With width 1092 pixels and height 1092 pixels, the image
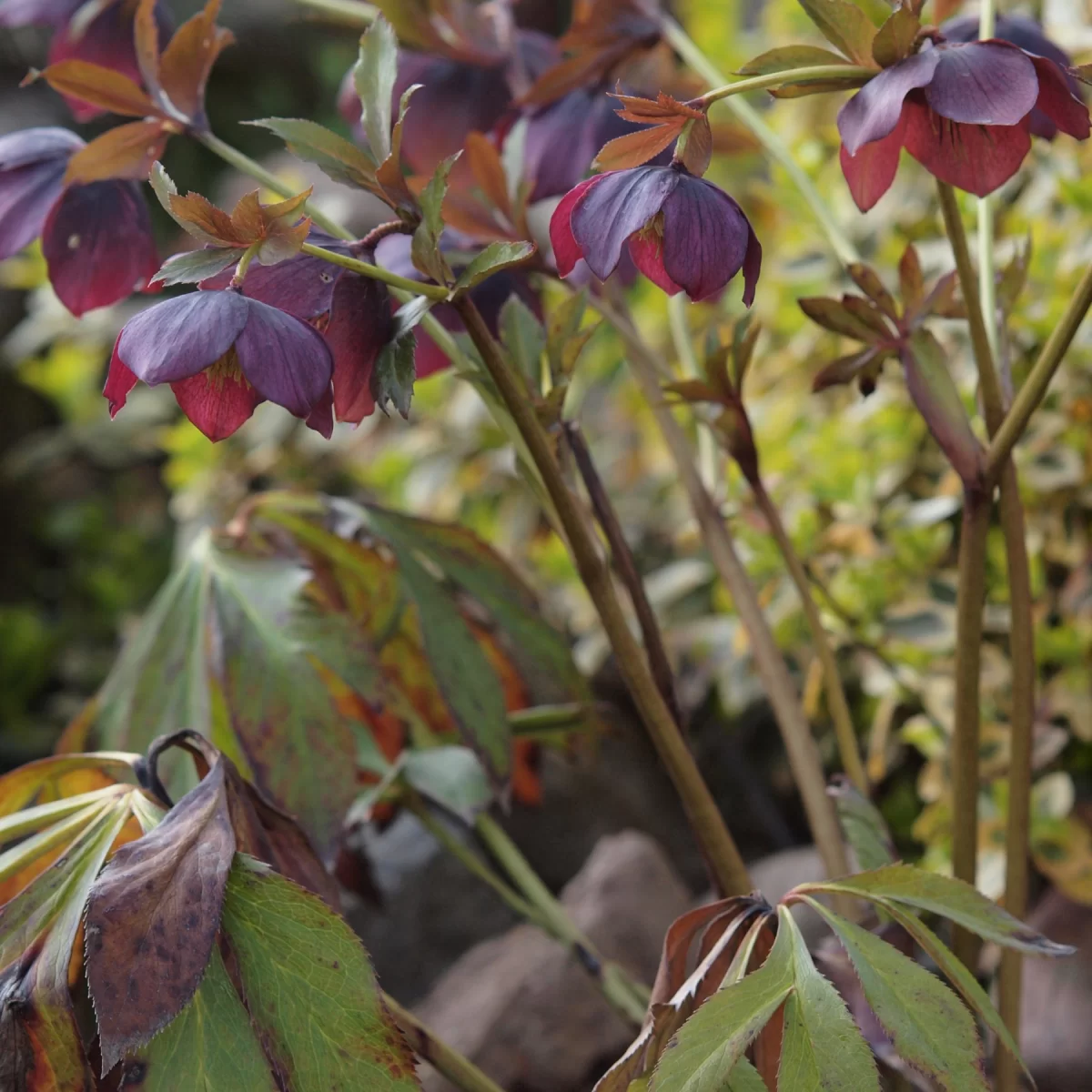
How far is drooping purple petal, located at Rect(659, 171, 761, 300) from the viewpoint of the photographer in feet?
1.30

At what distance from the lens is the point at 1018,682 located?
0.53m

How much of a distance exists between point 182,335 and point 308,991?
0.24 metres

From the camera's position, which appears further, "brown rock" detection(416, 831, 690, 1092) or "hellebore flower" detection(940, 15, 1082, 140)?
"brown rock" detection(416, 831, 690, 1092)

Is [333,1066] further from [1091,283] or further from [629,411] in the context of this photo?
[629,411]

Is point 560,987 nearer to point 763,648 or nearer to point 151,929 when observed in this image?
point 763,648

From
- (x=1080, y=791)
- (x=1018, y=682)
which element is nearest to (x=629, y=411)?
(x=1080, y=791)

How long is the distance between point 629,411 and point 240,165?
1.04m

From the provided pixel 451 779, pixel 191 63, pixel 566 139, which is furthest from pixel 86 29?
pixel 451 779

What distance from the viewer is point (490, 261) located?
408 mm

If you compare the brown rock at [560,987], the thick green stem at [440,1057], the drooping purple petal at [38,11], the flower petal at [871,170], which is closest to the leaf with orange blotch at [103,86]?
the drooping purple petal at [38,11]

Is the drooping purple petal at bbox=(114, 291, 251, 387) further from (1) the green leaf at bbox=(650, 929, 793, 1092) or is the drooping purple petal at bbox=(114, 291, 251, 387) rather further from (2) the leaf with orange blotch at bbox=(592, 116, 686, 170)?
(1) the green leaf at bbox=(650, 929, 793, 1092)

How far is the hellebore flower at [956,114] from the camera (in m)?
0.40

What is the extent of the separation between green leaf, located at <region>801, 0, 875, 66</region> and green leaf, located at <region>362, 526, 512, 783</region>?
0.36 metres

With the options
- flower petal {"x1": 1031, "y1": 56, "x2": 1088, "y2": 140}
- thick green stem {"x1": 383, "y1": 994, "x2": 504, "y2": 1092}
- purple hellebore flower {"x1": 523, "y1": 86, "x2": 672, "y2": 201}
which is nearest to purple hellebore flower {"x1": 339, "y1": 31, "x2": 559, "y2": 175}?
purple hellebore flower {"x1": 523, "y1": 86, "x2": 672, "y2": 201}
